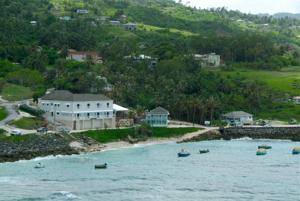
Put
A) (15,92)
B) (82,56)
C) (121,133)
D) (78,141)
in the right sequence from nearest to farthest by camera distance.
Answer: (78,141) < (121,133) < (15,92) < (82,56)

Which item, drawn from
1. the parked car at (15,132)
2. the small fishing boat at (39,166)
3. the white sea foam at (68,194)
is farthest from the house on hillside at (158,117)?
the white sea foam at (68,194)

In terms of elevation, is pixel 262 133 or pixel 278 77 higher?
pixel 278 77

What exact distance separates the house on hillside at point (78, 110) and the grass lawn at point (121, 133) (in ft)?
11.3

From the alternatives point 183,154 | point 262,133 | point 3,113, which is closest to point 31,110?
point 3,113

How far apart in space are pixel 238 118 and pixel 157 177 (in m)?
51.6

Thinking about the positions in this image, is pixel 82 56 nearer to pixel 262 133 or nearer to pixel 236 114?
pixel 236 114

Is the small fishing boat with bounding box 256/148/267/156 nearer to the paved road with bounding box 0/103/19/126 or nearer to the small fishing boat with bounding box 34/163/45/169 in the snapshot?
the small fishing boat with bounding box 34/163/45/169

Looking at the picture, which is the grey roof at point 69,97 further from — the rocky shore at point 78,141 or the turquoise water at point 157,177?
the turquoise water at point 157,177

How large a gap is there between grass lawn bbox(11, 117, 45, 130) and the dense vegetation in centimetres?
1463

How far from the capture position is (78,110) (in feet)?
339

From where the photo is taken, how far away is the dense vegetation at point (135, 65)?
403 feet

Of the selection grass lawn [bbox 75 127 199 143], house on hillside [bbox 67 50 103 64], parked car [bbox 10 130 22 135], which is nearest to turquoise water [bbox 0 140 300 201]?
grass lawn [bbox 75 127 199 143]

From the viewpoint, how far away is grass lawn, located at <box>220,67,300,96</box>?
14348 centimetres

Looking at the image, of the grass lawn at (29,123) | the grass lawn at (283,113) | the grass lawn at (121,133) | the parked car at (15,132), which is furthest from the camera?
the grass lawn at (283,113)
